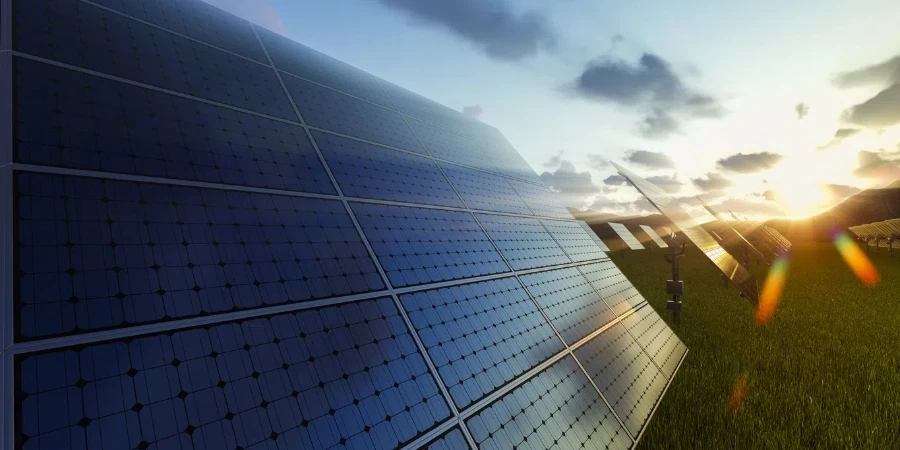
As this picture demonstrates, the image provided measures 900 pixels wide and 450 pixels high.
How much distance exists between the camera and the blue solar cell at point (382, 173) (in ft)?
21.7

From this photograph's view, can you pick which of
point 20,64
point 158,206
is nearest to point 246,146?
point 158,206

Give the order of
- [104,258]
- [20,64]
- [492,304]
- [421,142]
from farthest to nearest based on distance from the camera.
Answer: [421,142] → [492,304] → [20,64] → [104,258]

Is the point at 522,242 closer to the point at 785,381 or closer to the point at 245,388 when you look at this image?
the point at 245,388

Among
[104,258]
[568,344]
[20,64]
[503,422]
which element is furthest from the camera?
[568,344]

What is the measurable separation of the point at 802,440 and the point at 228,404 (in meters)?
8.93

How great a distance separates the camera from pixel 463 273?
249 inches

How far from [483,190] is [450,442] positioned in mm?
6694

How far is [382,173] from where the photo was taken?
24.5ft

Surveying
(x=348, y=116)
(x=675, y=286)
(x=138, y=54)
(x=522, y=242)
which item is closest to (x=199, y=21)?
(x=138, y=54)

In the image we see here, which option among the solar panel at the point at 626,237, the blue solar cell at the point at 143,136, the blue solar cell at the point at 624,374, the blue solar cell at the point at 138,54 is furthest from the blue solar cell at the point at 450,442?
the solar panel at the point at 626,237

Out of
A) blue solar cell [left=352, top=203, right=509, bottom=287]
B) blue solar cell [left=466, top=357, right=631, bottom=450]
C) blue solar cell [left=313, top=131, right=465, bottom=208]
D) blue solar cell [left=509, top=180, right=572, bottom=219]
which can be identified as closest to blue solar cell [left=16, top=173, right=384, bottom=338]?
blue solar cell [left=352, top=203, right=509, bottom=287]

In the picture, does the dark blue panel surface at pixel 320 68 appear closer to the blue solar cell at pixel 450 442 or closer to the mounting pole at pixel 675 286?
the blue solar cell at pixel 450 442

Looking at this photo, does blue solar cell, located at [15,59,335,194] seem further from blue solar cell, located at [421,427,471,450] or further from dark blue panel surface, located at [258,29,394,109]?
dark blue panel surface, located at [258,29,394,109]

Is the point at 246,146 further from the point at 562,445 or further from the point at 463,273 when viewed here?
the point at 562,445
